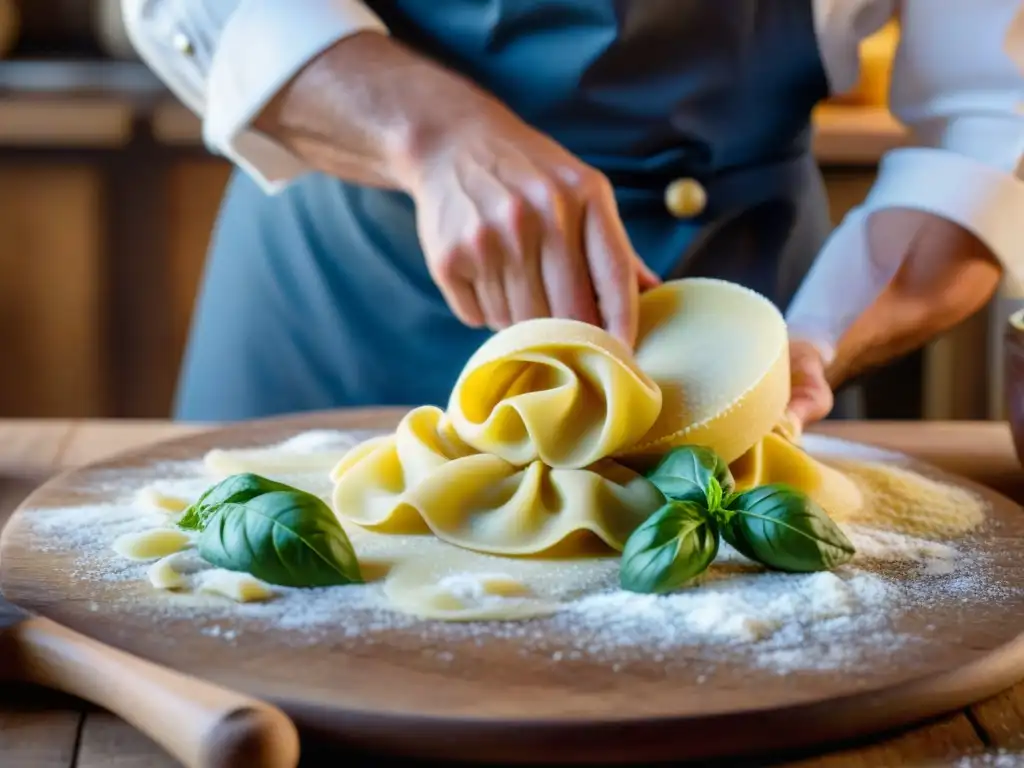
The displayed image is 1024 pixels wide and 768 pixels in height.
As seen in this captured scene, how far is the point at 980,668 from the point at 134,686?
0.40 meters

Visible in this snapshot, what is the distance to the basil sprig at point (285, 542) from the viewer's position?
729 millimetres

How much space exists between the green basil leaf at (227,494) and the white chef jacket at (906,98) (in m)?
0.47

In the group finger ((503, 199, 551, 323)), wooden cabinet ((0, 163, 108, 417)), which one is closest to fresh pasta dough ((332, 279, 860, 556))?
finger ((503, 199, 551, 323))

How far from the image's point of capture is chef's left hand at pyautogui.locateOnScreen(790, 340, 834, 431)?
1.05 metres

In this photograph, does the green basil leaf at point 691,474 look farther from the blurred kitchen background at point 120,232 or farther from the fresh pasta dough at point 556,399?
the blurred kitchen background at point 120,232

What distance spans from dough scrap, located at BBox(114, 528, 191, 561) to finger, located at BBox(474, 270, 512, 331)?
1.04ft

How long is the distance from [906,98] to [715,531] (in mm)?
793

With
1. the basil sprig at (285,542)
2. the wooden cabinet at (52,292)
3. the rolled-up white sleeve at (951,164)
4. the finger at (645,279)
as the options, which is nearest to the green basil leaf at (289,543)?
the basil sprig at (285,542)

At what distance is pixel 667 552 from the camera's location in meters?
0.73

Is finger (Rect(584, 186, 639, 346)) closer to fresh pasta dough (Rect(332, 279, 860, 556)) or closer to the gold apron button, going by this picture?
fresh pasta dough (Rect(332, 279, 860, 556))

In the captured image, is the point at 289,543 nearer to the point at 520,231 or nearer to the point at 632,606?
the point at 632,606

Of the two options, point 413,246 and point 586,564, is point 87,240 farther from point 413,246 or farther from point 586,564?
point 586,564

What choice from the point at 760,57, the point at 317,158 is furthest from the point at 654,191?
the point at 317,158

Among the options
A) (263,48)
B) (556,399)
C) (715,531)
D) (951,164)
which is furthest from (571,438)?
(951,164)
